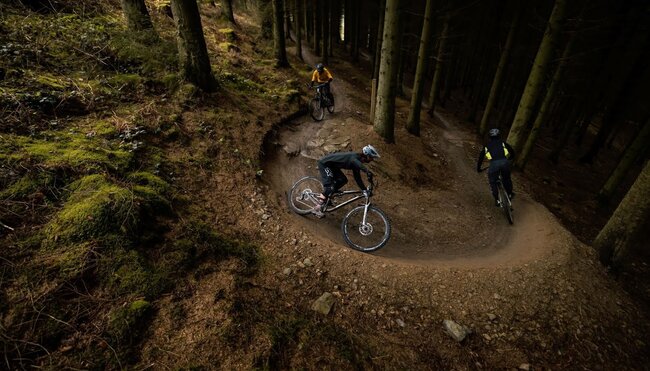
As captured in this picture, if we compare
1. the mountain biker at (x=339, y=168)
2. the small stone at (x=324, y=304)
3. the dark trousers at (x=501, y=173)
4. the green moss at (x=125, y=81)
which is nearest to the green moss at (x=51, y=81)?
the green moss at (x=125, y=81)

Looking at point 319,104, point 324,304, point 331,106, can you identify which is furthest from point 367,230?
point 331,106

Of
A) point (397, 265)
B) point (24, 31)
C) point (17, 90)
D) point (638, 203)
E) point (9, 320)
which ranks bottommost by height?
point (397, 265)

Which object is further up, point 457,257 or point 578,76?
point 578,76

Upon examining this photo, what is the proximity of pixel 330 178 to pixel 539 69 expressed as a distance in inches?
361

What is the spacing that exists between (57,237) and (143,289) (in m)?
1.51

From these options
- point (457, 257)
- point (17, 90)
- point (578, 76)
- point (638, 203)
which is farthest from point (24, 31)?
point (578, 76)

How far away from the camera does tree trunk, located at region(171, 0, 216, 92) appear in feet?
31.0

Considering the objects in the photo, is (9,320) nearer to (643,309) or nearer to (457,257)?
(457,257)

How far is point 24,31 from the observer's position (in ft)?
26.9

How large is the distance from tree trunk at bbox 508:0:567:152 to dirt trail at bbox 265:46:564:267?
7.72 ft

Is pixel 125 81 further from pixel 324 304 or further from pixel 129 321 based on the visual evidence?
pixel 324 304

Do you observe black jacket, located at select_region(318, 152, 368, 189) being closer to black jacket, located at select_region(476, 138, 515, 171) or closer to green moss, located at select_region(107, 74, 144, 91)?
black jacket, located at select_region(476, 138, 515, 171)

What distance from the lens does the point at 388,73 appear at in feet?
36.3

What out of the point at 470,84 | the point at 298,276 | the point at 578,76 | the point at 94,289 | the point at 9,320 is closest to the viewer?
the point at 9,320
